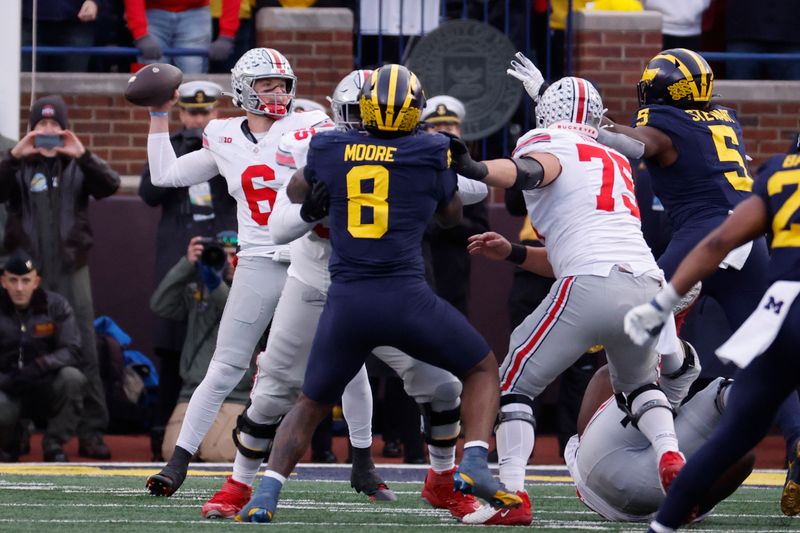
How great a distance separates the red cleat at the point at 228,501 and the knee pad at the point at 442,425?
79 cm

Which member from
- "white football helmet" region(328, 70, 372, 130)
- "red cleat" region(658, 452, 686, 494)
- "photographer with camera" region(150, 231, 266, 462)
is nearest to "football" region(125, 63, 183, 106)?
"white football helmet" region(328, 70, 372, 130)

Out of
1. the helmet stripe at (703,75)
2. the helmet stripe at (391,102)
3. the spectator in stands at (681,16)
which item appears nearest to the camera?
the helmet stripe at (391,102)

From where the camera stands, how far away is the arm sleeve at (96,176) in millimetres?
10312

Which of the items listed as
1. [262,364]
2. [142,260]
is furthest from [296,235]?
[142,260]

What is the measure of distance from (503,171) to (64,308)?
4592mm

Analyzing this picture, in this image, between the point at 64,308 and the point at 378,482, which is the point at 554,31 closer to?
the point at 64,308

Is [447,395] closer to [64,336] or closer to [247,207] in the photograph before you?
[247,207]

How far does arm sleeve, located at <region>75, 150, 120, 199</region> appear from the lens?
10312 millimetres

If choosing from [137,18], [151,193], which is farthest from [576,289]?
[137,18]

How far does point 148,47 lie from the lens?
11.5 metres

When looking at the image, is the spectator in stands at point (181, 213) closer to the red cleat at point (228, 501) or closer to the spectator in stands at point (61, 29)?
the spectator in stands at point (61, 29)

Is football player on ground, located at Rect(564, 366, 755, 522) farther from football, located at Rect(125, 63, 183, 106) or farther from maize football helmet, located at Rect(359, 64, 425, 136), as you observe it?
football, located at Rect(125, 63, 183, 106)

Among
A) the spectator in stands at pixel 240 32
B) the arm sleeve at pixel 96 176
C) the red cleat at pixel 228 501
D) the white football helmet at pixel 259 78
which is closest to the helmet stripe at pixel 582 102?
the white football helmet at pixel 259 78

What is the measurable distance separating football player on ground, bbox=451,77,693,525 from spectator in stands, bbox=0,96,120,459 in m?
4.14
